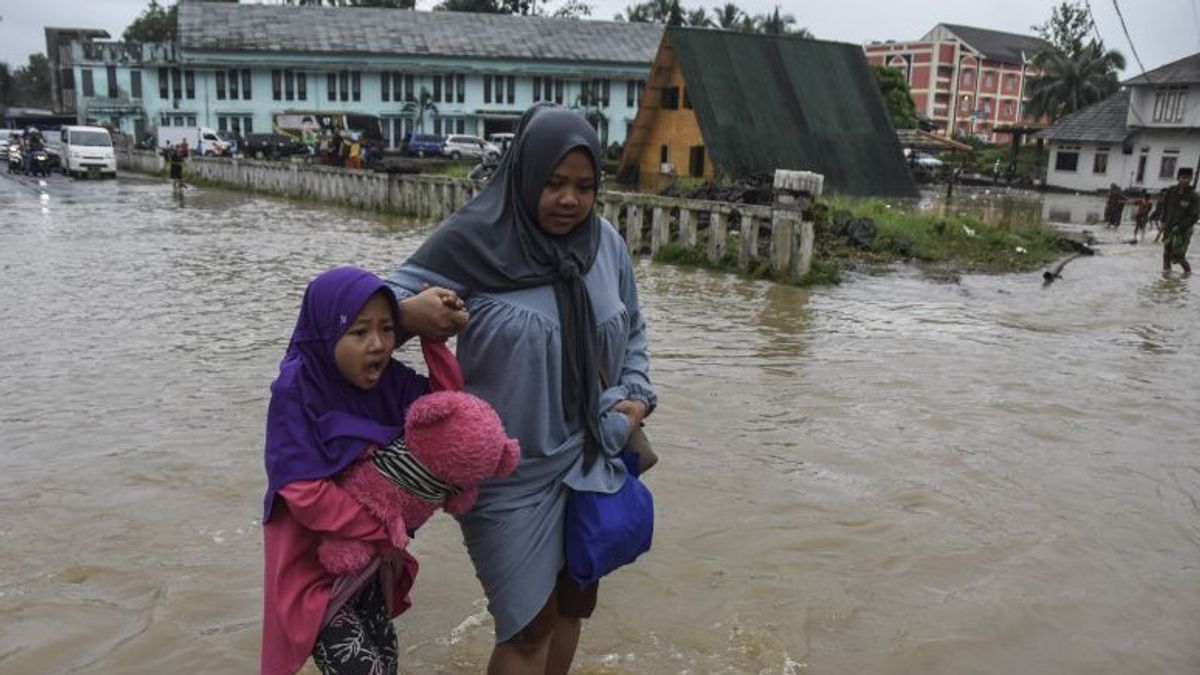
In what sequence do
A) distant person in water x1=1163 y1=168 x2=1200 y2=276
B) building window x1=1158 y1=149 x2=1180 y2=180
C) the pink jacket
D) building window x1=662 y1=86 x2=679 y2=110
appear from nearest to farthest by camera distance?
the pink jacket → distant person in water x1=1163 y1=168 x2=1200 y2=276 → building window x1=662 y1=86 x2=679 y2=110 → building window x1=1158 y1=149 x2=1180 y2=180

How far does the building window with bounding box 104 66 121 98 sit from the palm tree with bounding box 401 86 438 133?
49.2 ft

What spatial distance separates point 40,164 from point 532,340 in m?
35.5

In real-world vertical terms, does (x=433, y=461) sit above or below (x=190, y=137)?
below

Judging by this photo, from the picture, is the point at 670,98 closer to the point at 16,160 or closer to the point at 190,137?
the point at 16,160

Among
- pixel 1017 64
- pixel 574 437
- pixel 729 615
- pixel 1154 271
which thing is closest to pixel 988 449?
pixel 729 615

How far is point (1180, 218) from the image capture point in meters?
14.3

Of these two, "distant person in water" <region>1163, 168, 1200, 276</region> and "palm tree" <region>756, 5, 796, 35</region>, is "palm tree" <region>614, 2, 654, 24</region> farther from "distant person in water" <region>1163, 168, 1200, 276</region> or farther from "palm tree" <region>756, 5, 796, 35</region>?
"distant person in water" <region>1163, 168, 1200, 276</region>

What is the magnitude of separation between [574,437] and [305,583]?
75cm

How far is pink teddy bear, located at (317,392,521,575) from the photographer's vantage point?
7.09ft

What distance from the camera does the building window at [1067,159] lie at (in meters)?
45.4

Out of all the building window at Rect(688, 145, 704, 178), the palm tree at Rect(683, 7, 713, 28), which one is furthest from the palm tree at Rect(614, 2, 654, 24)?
the building window at Rect(688, 145, 704, 178)

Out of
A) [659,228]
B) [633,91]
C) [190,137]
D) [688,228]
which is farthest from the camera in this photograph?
[633,91]

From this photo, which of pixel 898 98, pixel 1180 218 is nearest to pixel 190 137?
pixel 898 98

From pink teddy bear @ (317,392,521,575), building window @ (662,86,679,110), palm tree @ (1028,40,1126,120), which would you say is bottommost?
pink teddy bear @ (317,392,521,575)
